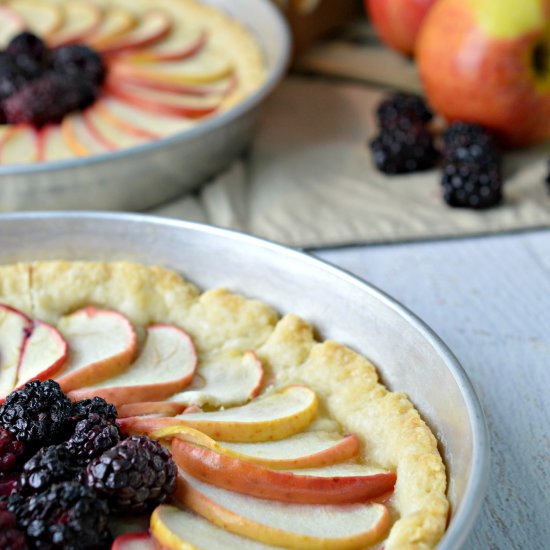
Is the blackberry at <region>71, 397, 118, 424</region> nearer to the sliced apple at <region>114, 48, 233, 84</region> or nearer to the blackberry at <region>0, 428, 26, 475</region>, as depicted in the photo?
the blackberry at <region>0, 428, 26, 475</region>

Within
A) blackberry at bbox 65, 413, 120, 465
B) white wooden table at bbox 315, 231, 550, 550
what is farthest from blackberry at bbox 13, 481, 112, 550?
white wooden table at bbox 315, 231, 550, 550

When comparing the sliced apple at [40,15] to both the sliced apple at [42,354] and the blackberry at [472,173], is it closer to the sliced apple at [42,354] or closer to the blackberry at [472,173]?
the blackberry at [472,173]

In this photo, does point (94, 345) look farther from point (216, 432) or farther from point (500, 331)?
point (500, 331)

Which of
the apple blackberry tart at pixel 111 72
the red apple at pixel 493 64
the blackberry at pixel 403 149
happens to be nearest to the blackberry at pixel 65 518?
the apple blackberry tart at pixel 111 72

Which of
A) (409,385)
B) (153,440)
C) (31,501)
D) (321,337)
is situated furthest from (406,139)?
(31,501)

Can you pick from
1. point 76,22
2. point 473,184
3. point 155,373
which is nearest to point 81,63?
point 76,22
